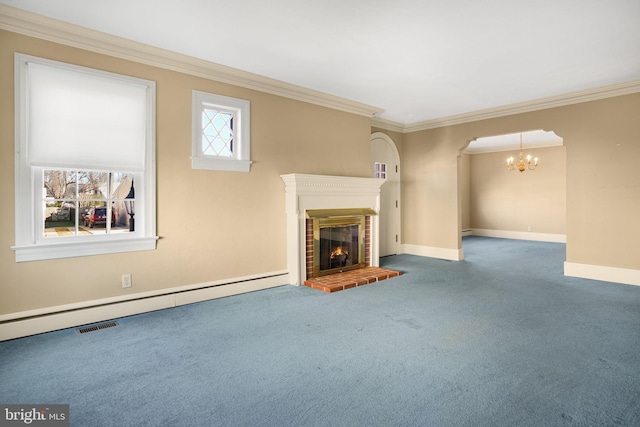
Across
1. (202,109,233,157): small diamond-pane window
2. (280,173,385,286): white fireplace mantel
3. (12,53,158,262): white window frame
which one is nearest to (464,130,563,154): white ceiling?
(280,173,385,286): white fireplace mantel

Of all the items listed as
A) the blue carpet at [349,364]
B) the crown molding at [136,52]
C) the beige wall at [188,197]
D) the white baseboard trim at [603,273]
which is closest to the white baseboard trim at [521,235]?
the white baseboard trim at [603,273]

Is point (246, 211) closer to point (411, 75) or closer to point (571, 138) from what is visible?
point (411, 75)

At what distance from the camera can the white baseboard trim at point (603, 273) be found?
4566mm

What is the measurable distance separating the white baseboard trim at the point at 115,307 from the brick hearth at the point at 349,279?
66cm

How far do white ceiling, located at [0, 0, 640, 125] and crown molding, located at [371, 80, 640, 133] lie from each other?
15 cm

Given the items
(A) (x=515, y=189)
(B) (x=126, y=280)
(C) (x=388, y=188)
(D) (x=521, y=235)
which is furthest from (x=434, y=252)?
(B) (x=126, y=280)

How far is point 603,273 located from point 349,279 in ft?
11.3

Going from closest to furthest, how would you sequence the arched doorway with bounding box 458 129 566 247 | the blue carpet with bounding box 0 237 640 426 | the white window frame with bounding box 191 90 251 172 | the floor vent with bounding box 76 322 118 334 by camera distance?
the blue carpet with bounding box 0 237 640 426
the floor vent with bounding box 76 322 118 334
the white window frame with bounding box 191 90 251 172
the arched doorway with bounding box 458 129 566 247

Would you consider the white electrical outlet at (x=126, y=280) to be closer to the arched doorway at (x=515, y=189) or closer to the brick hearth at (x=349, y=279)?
the brick hearth at (x=349, y=279)

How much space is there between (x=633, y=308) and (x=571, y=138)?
2.51 meters

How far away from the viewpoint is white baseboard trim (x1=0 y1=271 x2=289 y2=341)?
2885 millimetres

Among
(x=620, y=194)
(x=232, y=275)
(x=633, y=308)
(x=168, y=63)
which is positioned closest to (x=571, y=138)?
(x=620, y=194)

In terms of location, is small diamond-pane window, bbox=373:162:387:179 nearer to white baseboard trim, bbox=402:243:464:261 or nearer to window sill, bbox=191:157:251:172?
white baseboard trim, bbox=402:243:464:261

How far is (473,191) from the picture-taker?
1048 centimetres
